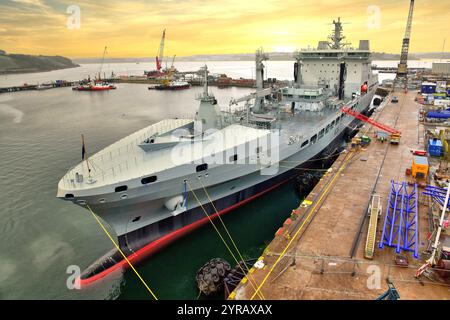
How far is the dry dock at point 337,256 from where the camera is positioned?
10570 mm

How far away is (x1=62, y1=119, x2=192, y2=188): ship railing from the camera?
52.2ft

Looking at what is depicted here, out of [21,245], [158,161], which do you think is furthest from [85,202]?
[21,245]

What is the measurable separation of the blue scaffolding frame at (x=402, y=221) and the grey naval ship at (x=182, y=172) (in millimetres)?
7975

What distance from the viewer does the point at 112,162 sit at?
17.7 metres

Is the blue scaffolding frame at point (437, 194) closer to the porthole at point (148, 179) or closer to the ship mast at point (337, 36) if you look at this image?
the porthole at point (148, 179)

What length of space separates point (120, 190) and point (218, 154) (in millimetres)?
6042

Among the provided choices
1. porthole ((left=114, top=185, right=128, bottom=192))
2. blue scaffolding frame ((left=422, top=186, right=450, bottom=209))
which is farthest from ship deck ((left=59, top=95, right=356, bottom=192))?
blue scaffolding frame ((left=422, top=186, right=450, bottom=209))

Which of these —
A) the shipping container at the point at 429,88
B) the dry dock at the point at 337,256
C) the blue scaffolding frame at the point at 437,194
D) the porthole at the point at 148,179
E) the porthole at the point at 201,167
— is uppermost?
the shipping container at the point at 429,88

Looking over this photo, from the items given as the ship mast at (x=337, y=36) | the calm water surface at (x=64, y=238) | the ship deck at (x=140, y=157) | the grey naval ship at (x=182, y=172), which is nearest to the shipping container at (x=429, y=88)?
the ship mast at (x=337, y=36)

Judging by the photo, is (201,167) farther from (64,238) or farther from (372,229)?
(64,238)

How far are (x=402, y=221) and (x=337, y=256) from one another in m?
4.30

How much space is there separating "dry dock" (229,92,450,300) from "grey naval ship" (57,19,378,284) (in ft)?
15.7

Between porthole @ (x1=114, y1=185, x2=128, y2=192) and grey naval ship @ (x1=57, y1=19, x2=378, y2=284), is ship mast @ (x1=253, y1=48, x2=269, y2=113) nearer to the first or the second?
grey naval ship @ (x1=57, y1=19, x2=378, y2=284)

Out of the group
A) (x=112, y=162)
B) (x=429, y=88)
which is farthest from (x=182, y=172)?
(x=429, y=88)
